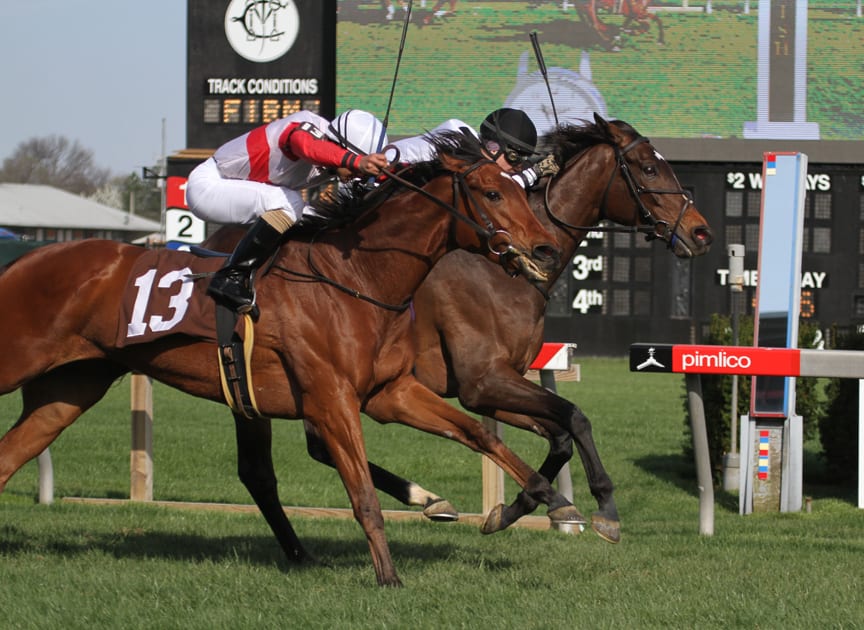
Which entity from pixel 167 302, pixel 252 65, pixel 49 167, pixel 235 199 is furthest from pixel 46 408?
pixel 49 167

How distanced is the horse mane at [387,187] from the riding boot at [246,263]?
0.64ft

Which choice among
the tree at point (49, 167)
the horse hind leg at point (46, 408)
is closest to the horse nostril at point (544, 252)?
the horse hind leg at point (46, 408)

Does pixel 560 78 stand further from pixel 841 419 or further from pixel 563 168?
pixel 563 168

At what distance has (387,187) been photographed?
508 centimetres

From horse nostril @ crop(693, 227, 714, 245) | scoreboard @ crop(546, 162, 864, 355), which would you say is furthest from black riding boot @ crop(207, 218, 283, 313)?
scoreboard @ crop(546, 162, 864, 355)

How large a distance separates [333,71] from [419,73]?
2.23m

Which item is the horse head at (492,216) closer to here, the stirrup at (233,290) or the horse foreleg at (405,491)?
the stirrup at (233,290)

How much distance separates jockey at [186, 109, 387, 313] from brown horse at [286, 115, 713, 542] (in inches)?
28.9

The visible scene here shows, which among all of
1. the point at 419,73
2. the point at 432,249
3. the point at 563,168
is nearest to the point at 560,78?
the point at 419,73

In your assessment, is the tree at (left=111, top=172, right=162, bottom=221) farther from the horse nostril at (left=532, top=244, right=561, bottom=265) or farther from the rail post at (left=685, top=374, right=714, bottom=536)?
the horse nostril at (left=532, top=244, right=561, bottom=265)

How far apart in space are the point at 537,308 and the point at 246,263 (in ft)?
4.57

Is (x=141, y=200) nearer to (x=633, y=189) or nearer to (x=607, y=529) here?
(x=633, y=189)

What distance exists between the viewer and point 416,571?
5090 mm

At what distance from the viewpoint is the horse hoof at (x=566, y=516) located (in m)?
4.91
